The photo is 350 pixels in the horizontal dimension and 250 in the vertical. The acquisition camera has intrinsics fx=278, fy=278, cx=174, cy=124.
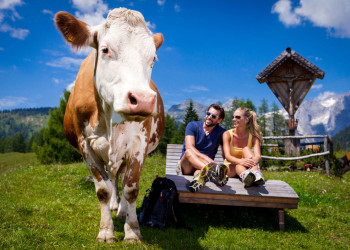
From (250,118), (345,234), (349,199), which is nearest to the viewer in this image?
(345,234)

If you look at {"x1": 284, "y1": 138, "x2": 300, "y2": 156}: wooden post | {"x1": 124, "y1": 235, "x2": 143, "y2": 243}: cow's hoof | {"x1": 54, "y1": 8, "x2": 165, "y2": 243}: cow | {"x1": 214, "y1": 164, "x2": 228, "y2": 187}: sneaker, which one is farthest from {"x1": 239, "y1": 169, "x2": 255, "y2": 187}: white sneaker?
{"x1": 284, "y1": 138, "x2": 300, "y2": 156}: wooden post

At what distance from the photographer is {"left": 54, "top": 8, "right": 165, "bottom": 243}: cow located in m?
2.75

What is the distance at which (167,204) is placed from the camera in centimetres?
448

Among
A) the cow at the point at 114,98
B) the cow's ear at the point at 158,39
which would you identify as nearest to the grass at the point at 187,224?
the cow at the point at 114,98

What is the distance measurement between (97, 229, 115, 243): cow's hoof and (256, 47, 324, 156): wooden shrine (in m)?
10.9

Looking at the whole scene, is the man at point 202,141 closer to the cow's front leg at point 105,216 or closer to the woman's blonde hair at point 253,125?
the woman's blonde hair at point 253,125

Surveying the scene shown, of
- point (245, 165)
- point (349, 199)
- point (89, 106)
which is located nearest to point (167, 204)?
point (245, 165)

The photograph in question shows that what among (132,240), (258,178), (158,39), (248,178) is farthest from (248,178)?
(158,39)

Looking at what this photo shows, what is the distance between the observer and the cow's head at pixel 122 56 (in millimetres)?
2635

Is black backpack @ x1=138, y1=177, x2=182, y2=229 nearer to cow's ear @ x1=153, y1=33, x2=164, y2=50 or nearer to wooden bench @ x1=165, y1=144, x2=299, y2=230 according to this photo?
wooden bench @ x1=165, y1=144, x2=299, y2=230

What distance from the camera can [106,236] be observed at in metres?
3.76

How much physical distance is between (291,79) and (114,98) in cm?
1235

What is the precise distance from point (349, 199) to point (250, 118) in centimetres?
402

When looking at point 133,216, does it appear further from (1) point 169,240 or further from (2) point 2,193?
(2) point 2,193
